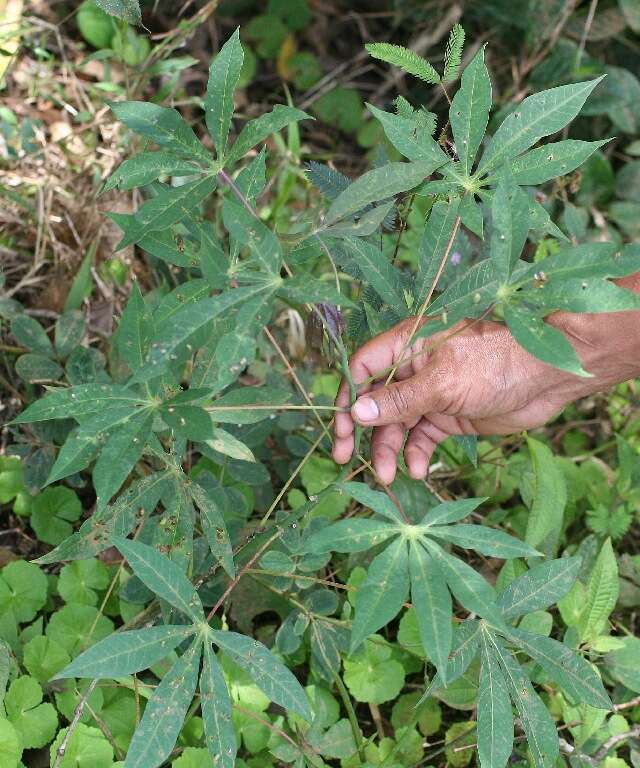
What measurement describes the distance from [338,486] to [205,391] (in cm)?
24

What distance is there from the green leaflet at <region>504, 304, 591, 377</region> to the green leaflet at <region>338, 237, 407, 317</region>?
1.16ft

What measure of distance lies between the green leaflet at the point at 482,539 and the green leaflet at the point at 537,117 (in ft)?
1.92

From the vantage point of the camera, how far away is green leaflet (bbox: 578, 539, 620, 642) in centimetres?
178

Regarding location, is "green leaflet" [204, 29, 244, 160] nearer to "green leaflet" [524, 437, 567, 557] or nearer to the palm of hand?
the palm of hand

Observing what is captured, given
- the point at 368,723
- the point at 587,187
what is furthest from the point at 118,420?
the point at 587,187

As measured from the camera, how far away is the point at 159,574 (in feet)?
Answer: 4.22

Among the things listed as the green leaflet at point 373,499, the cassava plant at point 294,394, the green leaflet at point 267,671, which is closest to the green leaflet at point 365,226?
the cassava plant at point 294,394

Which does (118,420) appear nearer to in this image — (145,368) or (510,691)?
(145,368)

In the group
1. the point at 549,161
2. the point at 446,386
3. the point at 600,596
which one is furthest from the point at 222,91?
the point at 600,596

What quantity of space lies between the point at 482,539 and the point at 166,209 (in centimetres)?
69

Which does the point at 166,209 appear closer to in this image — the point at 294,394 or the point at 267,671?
the point at 294,394

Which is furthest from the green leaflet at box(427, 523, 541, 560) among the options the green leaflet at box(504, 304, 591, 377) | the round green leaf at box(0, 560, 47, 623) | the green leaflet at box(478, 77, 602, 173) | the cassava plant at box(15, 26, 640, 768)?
the round green leaf at box(0, 560, 47, 623)

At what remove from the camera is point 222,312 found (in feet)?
4.04

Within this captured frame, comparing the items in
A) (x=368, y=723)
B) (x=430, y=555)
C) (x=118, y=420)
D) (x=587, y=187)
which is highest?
(x=118, y=420)
